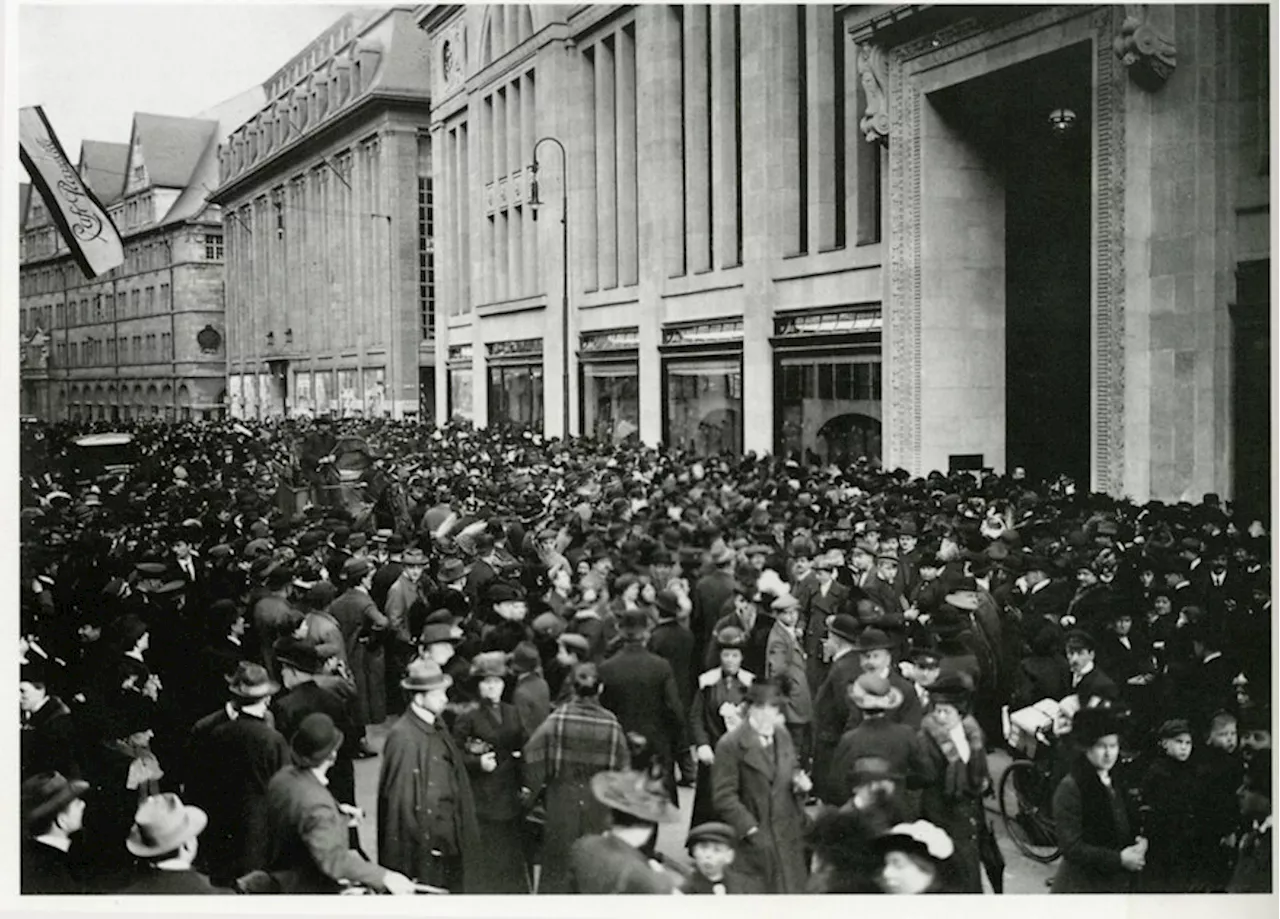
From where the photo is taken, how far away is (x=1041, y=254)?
19438 mm

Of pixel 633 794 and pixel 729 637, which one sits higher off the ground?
pixel 729 637

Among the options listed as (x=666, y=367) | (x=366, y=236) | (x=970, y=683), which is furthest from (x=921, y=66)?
(x=970, y=683)

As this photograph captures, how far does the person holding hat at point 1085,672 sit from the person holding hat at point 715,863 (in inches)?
95.6

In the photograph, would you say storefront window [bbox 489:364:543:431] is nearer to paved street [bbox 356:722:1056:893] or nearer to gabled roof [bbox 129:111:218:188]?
gabled roof [bbox 129:111:218:188]

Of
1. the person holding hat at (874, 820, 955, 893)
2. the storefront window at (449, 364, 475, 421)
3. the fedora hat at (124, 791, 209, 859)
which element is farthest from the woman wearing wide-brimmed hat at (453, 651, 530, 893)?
the storefront window at (449, 364, 475, 421)

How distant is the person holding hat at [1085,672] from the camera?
7.78 metres

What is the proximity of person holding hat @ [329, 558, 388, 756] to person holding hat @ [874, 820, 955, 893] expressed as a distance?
4559 millimetres

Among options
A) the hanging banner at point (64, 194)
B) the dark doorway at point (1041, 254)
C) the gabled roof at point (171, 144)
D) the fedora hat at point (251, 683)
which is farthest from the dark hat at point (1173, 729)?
the dark doorway at point (1041, 254)

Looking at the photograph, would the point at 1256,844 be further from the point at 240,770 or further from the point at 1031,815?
the point at 240,770

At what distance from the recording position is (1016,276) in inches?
764

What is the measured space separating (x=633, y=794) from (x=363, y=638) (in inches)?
181

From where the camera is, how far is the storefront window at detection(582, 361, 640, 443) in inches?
840

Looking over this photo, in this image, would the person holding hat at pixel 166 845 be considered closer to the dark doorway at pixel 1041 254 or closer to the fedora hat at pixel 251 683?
the fedora hat at pixel 251 683

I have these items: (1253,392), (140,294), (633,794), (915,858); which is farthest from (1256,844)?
(140,294)
